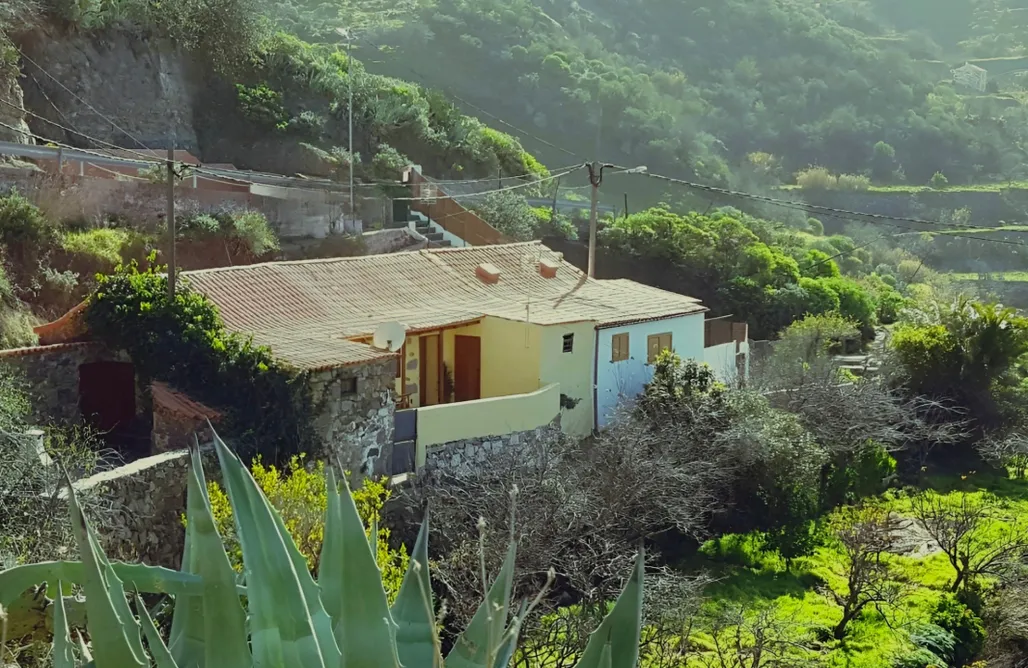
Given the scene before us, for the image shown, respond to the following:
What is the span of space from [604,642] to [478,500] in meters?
9.83

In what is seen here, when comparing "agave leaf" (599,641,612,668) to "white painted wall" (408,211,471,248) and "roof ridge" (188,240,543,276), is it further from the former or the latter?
"white painted wall" (408,211,471,248)

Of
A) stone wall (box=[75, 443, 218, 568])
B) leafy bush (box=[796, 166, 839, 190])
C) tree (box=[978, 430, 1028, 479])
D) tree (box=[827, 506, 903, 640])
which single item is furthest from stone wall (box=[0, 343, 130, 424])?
leafy bush (box=[796, 166, 839, 190])

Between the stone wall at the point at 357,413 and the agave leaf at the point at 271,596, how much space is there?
9931 mm

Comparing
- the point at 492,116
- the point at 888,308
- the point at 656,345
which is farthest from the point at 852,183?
the point at 656,345

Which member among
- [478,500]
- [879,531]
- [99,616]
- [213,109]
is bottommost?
[879,531]

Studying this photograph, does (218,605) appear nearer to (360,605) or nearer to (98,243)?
(360,605)

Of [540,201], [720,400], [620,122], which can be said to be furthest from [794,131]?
[720,400]

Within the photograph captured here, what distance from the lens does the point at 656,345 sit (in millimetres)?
18469

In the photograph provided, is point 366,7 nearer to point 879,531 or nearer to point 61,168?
point 61,168

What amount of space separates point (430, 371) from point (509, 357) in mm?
1406

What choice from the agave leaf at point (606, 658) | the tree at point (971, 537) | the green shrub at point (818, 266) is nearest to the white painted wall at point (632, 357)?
the tree at point (971, 537)

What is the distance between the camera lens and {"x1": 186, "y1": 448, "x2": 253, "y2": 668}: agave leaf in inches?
106

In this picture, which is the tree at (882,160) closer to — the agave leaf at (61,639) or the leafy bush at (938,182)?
the leafy bush at (938,182)

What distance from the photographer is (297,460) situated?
12180mm
